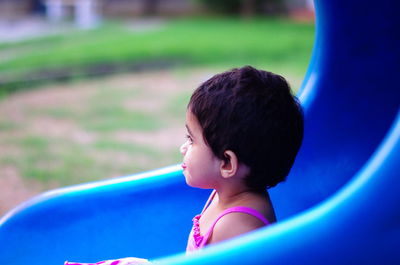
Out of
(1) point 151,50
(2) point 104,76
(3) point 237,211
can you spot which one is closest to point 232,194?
(3) point 237,211

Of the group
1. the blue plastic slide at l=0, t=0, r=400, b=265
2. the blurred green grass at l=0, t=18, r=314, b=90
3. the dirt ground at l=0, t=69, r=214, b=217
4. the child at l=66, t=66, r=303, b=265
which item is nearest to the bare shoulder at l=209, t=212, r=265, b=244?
the child at l=66, t=66, r=303, b=265

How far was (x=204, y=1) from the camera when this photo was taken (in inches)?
420

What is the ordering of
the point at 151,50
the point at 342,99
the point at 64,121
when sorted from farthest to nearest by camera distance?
the point at 151,50, the point at 64,121, the point at 342,99

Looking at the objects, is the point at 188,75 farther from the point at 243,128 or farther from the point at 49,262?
the point at 243,128

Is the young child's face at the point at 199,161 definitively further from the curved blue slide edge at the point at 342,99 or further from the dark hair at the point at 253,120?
the curved blue slide edge at the point at 342,99

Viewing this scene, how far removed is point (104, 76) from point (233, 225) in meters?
4.21

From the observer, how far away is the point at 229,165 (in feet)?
3.78

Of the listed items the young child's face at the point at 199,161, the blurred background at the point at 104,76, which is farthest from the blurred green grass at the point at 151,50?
the young child's face at the point at 199,161

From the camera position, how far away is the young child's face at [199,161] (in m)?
1.17

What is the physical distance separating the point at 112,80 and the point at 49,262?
11.9ft

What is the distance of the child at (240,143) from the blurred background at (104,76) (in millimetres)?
1449

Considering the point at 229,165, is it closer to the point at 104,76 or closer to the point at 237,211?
the point at 237,211

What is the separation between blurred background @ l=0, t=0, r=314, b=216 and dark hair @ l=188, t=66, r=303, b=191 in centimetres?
151

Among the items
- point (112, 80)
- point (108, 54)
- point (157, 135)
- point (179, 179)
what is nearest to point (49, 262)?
point (179, 179)
